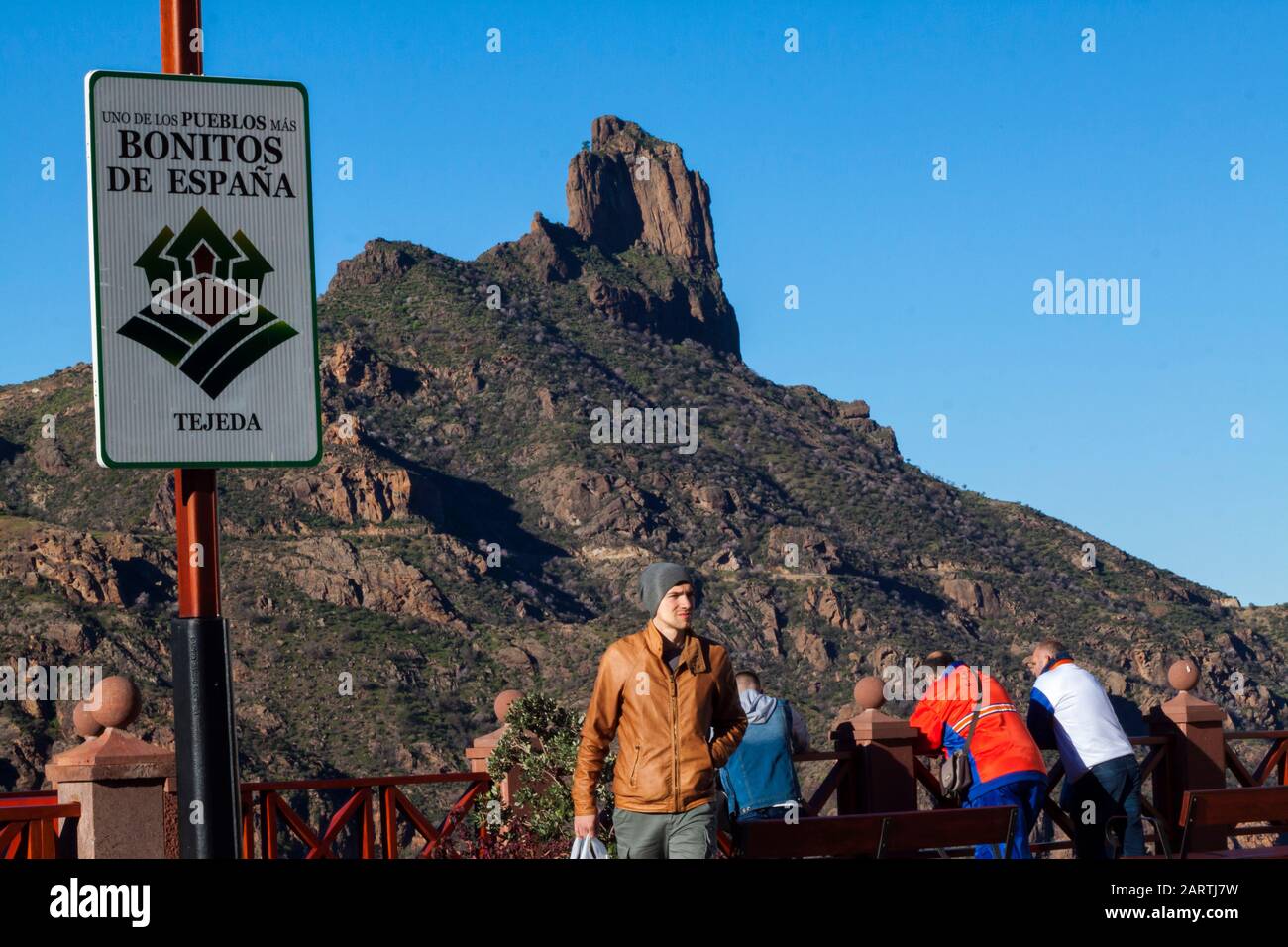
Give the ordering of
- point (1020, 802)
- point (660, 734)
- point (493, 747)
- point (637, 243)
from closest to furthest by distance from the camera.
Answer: point (660, 734) → point (1020, 802) → point (493, 747) → point (637, 243)

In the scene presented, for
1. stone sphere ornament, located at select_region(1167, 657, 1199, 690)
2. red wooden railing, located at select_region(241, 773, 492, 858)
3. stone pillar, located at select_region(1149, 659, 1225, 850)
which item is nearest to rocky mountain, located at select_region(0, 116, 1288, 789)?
stone sphere ornament, located at select_region(1167, 657, 1199, 690)

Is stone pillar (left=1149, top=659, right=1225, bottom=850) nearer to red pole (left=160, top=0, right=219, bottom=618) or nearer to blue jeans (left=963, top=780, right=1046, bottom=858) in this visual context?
blue jeans (left=963, top=780, right=1046, bottom=858)

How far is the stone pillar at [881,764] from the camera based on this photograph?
11203mm

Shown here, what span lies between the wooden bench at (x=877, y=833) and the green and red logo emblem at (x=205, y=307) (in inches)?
154

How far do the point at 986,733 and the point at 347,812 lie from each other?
142 inches

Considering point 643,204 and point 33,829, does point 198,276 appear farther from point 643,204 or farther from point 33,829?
point 643,204

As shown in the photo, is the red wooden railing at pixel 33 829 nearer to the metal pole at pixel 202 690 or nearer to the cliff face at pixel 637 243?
the metal pole at pixel 202 690

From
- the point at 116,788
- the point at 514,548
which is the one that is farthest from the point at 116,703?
the point at 514,548

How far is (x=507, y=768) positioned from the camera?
10.1m

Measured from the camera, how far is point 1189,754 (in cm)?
1309

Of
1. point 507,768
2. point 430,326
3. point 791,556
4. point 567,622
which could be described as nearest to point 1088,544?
point 791,556

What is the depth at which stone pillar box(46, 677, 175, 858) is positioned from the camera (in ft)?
25.8

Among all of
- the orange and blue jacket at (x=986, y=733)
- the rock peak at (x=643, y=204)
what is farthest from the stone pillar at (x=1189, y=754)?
the rock peak at (x=643, y=204)
